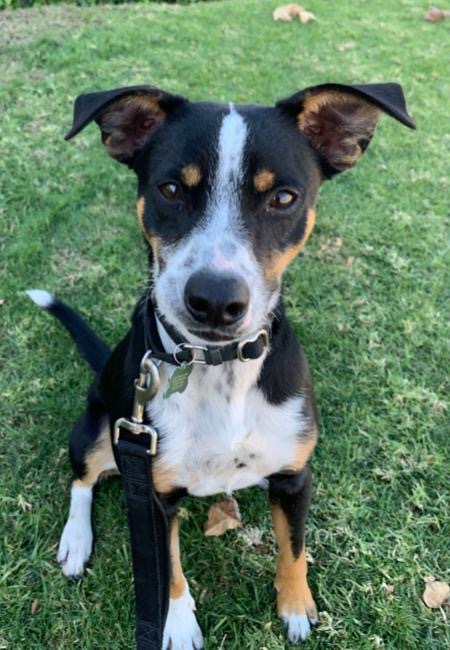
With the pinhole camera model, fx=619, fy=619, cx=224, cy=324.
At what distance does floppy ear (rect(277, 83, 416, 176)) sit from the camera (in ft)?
7.63

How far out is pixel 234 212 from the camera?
7.04ft

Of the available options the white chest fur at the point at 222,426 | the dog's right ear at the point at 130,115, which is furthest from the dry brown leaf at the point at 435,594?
the dog's right ear at the point at 130,115

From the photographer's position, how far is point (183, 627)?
2.84 metres

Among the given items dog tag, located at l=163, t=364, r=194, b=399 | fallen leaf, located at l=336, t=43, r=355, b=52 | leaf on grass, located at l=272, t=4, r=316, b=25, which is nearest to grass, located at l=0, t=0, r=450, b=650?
fallen leaf, located at l=336, t=43, r=355, b=52

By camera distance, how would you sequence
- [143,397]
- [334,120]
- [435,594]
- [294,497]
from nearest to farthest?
[143,397]
[334,120]
[294,497]
[435,594]

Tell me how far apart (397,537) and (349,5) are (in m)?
7.88

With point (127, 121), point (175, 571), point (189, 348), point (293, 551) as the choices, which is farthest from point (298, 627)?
point (127, 121)

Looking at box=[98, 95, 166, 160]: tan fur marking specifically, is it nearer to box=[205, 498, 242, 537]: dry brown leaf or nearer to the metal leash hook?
the metal leash hook

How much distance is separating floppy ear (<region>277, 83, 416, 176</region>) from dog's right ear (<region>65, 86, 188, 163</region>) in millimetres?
462

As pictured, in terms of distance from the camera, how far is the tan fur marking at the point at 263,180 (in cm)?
218

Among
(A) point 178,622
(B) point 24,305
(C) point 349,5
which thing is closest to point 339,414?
(A) point 178,622

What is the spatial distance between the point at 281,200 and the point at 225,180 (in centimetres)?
24

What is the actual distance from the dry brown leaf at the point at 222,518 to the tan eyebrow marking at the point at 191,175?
1798 millimetres

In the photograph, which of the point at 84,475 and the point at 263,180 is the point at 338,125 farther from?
the point at 84,475
